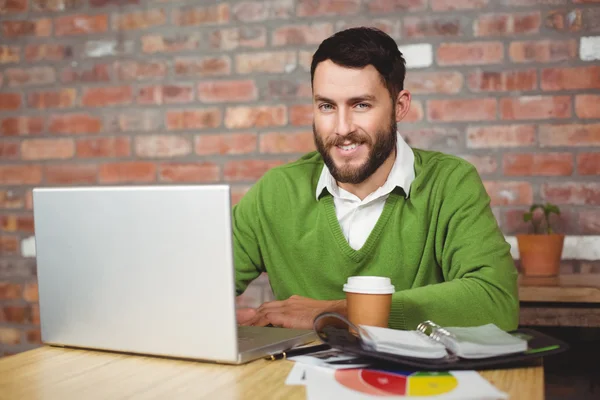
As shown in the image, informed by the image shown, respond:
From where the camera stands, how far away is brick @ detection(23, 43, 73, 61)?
263cm

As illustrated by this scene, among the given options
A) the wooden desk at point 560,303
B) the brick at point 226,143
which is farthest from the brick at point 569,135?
the brick at point 226,143

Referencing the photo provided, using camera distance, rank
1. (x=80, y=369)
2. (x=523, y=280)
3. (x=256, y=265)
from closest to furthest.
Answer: (x=80, y=369), (x=256, y=265), (x=523, y=280)

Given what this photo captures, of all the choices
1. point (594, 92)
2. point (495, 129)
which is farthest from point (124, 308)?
point (594, 92)

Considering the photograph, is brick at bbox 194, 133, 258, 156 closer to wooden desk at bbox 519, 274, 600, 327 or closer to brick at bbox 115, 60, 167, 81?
brick at bbox 115, 60, 167, 81

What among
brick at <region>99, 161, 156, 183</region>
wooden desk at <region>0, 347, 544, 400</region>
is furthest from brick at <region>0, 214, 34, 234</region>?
wooden desk at <region>0, 347, 544, 400</region>

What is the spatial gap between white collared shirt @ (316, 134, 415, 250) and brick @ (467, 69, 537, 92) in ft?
2.07

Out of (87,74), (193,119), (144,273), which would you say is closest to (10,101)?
(87,74)

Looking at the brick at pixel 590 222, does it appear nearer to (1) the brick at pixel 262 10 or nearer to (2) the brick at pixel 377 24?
(2) the brick at pixel 377 24

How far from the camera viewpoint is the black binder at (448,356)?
3.09 ft

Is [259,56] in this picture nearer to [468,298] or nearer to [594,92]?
Answer: [594,92]

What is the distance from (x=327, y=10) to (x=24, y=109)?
1.27 metres

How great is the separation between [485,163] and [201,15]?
1147mm

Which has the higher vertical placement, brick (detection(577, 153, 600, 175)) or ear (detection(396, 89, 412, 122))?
ear (detection(396, 89, 412, 122))

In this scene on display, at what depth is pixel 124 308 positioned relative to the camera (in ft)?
3.42
